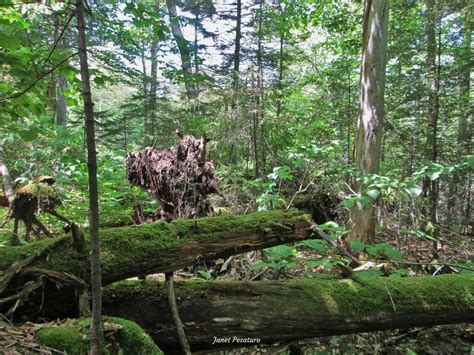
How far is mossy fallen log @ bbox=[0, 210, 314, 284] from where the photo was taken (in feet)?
7.28

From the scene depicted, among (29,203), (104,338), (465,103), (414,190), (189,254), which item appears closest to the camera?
(104,338)

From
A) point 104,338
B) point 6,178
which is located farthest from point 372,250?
point 6,178

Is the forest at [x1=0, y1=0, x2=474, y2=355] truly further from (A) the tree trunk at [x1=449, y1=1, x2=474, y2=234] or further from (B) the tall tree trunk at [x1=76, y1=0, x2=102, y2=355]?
(A) the tree trunk at [x1=449, y1=1, x2=474, y2=234]

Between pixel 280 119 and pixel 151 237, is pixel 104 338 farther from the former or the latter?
pixel 280 119

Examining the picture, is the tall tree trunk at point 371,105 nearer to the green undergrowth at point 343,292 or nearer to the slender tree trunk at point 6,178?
the green undergrowth at point 343,292

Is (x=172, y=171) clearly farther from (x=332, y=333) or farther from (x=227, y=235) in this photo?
(x=332, y=333)

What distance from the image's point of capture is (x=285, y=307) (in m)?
2.47

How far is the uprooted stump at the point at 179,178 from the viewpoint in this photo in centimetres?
513

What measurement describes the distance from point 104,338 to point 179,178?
347cm

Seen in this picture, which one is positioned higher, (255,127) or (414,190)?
(255,127)

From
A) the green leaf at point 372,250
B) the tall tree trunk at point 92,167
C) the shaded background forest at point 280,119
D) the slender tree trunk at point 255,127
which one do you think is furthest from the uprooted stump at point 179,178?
the tall tree trunk at point 92,167

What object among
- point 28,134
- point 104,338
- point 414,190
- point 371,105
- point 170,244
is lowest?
point 104,338

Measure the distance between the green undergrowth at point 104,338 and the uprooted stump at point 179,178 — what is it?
3172 mm

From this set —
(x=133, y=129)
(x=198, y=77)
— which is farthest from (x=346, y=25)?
(x=133, y=129)
